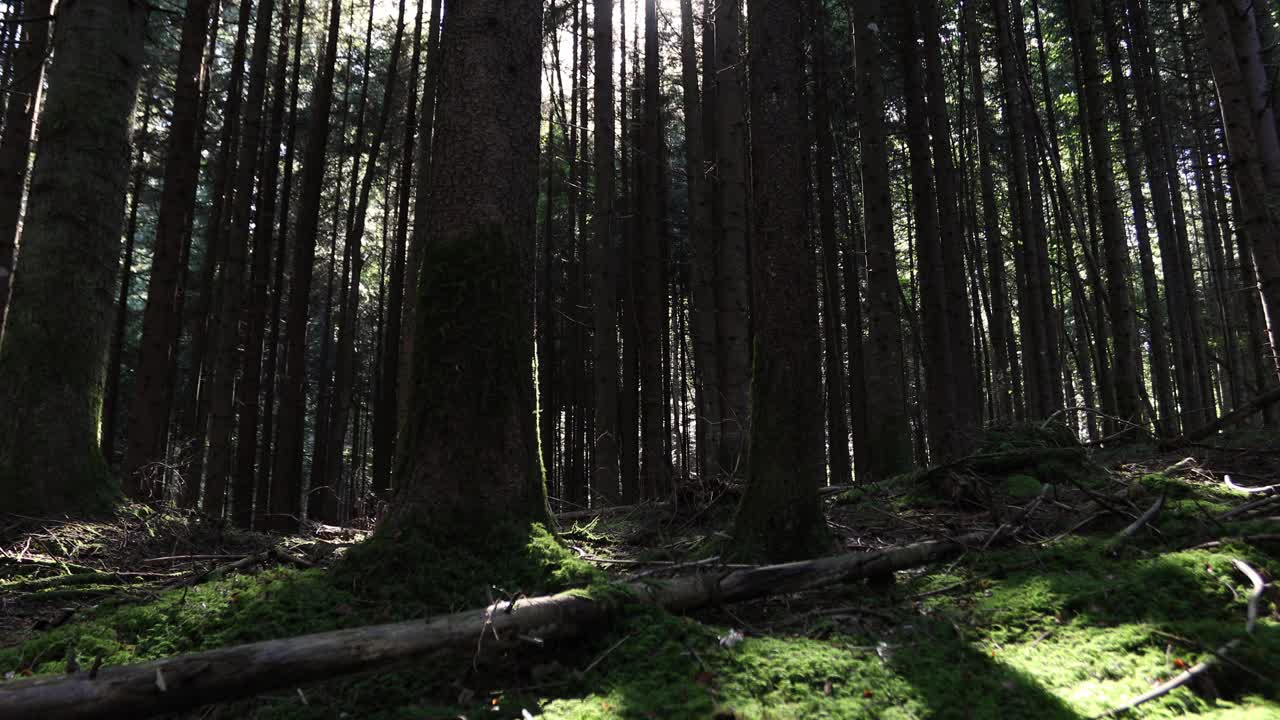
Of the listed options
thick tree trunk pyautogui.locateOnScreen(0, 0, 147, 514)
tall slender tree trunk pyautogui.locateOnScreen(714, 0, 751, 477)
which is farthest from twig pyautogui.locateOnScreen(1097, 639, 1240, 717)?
tall slender tree trunk pyautogui.locateOnScreen(714, 0, 751, 477)

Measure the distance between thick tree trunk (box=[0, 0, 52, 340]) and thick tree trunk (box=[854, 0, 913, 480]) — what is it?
8.89 m

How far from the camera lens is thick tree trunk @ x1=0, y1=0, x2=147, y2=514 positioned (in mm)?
4664

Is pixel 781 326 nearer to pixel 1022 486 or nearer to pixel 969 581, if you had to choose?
pixel 969 581

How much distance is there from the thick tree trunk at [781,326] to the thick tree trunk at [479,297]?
4.19ft

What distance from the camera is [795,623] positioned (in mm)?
3105

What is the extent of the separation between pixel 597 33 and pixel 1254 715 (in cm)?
1206

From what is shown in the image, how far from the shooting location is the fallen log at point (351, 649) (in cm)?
184

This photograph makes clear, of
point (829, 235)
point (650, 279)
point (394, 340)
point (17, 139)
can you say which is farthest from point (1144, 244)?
point (17, 139)

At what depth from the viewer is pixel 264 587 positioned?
320 cm

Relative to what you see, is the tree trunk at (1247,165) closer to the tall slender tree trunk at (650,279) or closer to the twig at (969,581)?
the twig at (969,581)

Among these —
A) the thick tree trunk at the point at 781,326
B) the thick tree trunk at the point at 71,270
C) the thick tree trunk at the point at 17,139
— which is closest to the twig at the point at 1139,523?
the thick tree trunk at the point at 781,326

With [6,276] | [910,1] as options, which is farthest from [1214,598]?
[6,276]

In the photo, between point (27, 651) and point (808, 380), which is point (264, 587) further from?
point (808, 380)

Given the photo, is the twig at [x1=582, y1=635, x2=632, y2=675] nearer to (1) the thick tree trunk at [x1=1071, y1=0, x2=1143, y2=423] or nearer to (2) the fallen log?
(2) the fallen log
